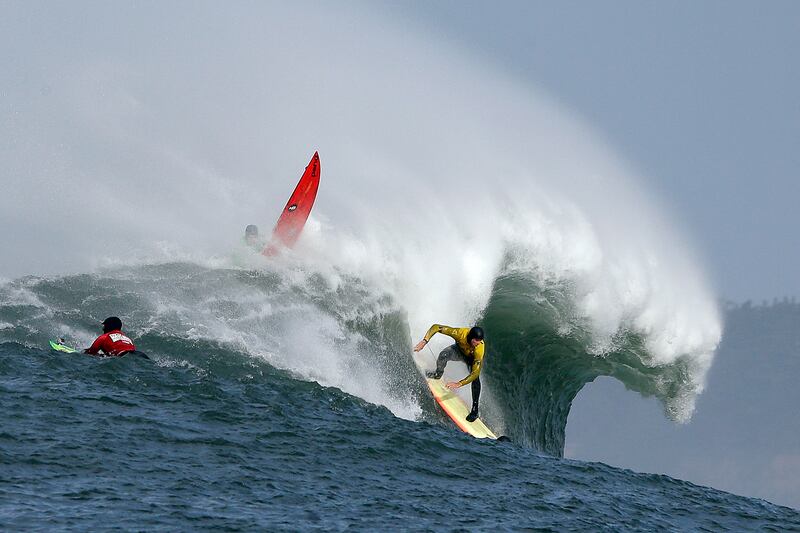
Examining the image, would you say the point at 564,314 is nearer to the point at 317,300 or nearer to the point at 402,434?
the point at 317,300

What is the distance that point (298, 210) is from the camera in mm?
25484

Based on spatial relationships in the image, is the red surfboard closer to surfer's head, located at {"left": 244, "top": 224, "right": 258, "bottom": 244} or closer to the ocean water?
surfer's head, located at {"left": 244, "top": 224, "right": 258, "bottom": 244}

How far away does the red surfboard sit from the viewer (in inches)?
982

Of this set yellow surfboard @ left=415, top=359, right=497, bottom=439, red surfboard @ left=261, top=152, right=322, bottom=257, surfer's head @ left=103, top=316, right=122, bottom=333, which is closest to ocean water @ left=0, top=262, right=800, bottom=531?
yellow surfboard @ left=415, top=359, right=497, bottom=439

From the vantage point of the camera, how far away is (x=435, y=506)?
11102 mm

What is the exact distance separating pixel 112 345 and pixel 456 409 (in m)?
5.70

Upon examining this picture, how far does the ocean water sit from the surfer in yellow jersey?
51 cm

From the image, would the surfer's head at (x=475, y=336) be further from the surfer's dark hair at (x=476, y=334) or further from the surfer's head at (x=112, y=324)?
the surfer's head at (x=112, y=324)

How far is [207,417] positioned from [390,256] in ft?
33.4

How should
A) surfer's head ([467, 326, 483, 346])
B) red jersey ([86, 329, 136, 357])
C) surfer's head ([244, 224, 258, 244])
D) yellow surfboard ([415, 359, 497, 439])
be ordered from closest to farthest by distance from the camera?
red jersey ([86, 329, 136, 357]), yellow surfboard ([415, 359, 497, 439]), surfer's head ([467, 326, 483, 346]), surfer's head ([244, 224, 258, 244])

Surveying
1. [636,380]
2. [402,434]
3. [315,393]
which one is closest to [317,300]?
[315,393]

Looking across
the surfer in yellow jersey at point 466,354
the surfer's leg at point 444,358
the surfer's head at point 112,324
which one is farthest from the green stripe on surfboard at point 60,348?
the surfer's leg at point 444,358

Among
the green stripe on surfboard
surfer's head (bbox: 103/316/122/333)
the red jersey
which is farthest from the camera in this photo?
the green stripe on surfboard

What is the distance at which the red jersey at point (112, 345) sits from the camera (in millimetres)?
15148
